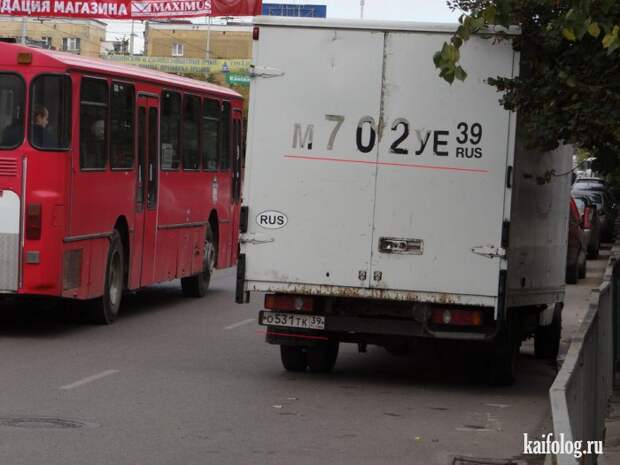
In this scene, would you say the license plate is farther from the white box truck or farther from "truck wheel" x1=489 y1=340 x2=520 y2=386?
"truck wheel" x1=489 y1=340 x2=520 y2=386

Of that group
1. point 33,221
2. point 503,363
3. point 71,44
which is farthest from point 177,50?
point 503,363

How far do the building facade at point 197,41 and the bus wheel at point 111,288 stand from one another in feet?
316

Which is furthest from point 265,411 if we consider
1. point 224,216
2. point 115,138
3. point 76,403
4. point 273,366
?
point 224,216

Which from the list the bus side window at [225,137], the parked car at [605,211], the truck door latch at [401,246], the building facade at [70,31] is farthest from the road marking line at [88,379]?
the building facade at [70,31]

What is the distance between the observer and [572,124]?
42.6 ft

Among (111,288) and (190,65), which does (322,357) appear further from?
(190,65)

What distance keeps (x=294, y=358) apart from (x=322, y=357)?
0.95 ft

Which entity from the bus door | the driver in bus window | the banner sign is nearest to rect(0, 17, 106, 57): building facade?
the banner sign

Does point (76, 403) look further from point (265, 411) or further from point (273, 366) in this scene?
point (273, 366)

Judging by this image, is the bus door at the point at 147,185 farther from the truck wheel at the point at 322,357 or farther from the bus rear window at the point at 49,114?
the truck wheel at the point at 322,357

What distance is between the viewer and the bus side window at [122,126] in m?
18.8

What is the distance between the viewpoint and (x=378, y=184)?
13922mm

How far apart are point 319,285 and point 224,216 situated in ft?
36.1

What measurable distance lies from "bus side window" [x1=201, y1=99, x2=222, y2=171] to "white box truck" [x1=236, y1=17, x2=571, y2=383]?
29.7 ft
